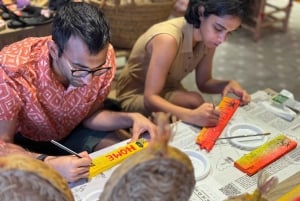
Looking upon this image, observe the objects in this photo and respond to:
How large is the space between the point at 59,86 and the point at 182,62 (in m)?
0.57

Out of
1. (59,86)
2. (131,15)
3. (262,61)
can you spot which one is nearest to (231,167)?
(59,86)

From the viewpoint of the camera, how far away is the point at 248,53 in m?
3.04

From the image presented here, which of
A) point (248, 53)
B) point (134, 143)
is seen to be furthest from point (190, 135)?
point (248, 53)

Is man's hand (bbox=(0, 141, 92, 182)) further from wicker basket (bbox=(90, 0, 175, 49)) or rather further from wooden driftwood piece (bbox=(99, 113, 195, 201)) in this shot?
wicker basket (bbox=(90, 0, 175, 49))

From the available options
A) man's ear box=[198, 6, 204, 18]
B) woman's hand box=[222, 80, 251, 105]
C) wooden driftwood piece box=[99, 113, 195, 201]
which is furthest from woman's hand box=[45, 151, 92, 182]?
man's ear box=[198, 6, 204, 18]

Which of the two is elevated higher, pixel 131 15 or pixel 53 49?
pixel 53 49

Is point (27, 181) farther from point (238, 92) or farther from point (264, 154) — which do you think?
point (238, 92)

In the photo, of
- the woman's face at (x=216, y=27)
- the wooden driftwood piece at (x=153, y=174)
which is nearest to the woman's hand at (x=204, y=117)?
the woman's face at (x=216, y=27)

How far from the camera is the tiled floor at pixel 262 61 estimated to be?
2.68 metres

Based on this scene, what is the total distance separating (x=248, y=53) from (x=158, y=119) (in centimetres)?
269

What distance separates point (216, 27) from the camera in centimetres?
139

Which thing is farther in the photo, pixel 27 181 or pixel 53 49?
pixel 53 49

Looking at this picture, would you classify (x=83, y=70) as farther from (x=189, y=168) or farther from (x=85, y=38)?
(x=189, y=168)

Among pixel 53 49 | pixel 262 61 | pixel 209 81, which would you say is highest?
pixel 53 49
